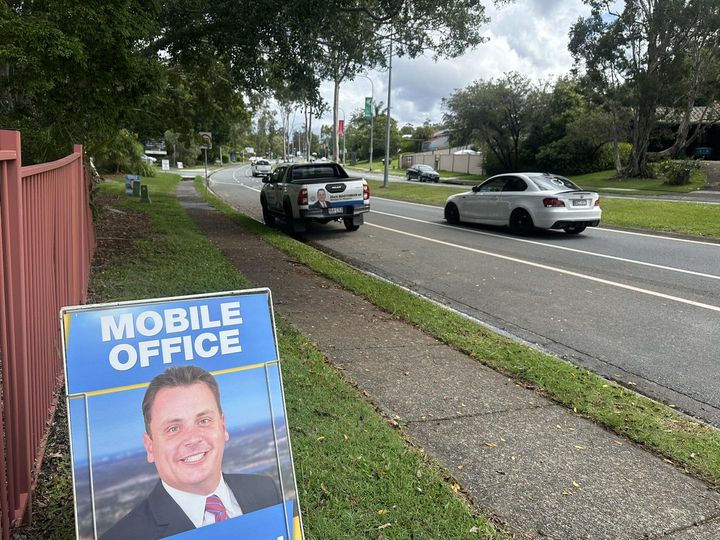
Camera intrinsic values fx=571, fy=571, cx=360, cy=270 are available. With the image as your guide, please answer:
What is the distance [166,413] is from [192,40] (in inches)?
425

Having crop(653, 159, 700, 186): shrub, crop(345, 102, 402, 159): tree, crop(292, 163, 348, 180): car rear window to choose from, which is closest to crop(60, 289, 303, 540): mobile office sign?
crop(292, 163, 348, 180): car rear window

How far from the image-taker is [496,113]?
4853cm

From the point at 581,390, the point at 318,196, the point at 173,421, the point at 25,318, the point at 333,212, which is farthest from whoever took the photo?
the point at 333,212

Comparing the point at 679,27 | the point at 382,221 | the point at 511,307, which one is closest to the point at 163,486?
the point at 511,307

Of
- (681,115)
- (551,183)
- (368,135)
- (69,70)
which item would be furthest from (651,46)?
(368,135)

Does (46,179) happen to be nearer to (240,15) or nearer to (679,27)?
(240,15)

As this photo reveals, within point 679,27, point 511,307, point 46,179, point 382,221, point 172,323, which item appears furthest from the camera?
point 679,27

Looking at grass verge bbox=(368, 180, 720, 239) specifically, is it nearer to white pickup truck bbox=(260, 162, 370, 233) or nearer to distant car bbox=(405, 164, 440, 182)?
white pickup truck bbox=(260, 162, 370, 233)

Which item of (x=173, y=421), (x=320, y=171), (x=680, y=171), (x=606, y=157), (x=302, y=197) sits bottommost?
(x=173, y=421)

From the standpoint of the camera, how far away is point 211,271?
26.2ft

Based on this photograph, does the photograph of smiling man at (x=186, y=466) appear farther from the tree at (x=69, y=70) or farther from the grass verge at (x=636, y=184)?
the grass verge at (x=636, y=184)

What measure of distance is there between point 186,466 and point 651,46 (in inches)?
1642

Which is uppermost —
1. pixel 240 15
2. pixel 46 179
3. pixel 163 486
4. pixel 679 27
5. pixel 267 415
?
pixel 679 27

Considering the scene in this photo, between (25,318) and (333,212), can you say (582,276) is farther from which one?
(25,318)
